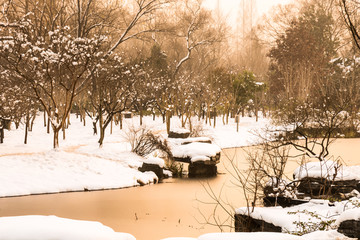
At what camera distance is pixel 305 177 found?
36.0 feet

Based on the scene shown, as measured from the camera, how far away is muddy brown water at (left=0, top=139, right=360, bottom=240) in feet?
36.7

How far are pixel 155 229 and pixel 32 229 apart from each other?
22.2 ft

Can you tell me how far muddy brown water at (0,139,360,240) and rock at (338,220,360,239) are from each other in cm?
378

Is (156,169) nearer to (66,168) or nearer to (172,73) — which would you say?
(66,168)

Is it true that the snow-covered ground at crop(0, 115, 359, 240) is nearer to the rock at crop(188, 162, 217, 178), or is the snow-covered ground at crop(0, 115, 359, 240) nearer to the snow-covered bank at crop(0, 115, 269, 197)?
the snow-covered bank at crop(0, 115, 269, 197)

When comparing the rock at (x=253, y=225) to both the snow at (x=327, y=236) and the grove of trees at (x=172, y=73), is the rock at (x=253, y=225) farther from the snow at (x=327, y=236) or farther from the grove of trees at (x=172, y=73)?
the grove of trees at (x=172, y=73)

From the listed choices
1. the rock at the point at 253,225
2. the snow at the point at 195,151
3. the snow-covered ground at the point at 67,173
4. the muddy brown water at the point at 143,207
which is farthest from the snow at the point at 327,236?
the snow at the point at 195,151

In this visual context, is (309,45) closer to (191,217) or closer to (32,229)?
(191,217)

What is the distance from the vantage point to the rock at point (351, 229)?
20.8 ft

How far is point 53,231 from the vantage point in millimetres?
4430

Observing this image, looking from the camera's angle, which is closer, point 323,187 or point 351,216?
point 351,216

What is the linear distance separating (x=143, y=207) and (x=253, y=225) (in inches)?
174

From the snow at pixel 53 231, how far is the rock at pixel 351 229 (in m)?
3.31

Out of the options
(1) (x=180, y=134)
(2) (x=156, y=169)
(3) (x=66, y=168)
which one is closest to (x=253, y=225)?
(2) (x=156, y=169)
